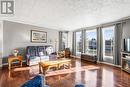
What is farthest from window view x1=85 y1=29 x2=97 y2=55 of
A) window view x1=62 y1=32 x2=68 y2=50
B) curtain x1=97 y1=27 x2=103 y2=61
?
window view x1=62 y1=32 x2=68 y2=50

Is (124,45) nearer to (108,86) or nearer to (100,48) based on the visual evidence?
(100,48)

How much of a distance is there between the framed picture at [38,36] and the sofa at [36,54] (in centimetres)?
69

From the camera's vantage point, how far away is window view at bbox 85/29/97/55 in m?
Result: 7.93

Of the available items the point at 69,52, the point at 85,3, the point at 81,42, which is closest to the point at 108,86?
the point at 85,3

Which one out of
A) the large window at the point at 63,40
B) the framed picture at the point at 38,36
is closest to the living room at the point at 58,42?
the framed picture at the point at 38,36

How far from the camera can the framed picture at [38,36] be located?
300 inches

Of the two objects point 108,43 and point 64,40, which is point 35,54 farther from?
point 108,43

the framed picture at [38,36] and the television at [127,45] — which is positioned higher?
the framed picture at [38,36]

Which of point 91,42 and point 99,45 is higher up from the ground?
point 91,42

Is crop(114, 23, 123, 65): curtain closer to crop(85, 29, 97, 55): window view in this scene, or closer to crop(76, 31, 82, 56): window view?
crop(85, 29, 97, 55): window view

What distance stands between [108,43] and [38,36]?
13.9ft

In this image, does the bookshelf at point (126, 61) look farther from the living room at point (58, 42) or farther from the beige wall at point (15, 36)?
the beige wall at point (15, 36)

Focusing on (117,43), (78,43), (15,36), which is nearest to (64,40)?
(78,43)

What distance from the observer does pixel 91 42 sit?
326 inches
